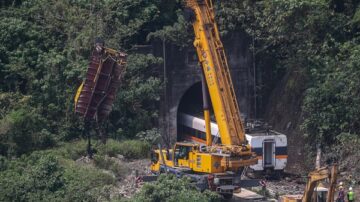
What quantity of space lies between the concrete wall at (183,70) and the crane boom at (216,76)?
9.83 meters

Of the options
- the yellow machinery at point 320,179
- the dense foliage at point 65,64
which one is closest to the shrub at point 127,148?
the dense foliage at point 65,64

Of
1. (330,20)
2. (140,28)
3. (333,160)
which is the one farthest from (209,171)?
(140,28)

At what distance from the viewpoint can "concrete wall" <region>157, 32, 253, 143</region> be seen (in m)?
41.7

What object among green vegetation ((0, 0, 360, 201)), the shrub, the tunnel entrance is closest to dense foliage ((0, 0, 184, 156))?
green vegetation ((0, 0, 360, 201))

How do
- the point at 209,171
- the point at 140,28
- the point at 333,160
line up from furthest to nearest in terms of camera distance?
the point at 140,28 → the point at 333,160 → the point at 209,171

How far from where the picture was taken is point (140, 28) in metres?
42.7

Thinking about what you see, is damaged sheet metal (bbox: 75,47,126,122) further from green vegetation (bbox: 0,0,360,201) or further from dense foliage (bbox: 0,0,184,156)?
dense foliage (bbox: 0,0,184,156)

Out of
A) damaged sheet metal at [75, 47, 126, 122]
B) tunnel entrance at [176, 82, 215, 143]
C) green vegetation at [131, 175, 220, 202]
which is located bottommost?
green vegetation at [131, 175, 220, 202]

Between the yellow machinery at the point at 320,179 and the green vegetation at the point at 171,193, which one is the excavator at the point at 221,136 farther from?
the yellow machinery at the point at 320,179

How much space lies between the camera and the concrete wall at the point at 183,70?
41.7 m

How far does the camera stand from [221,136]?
102 feet

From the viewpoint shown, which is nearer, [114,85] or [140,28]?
[114,85]

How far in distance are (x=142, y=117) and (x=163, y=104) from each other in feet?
5.15

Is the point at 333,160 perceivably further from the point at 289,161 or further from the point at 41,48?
the point at 41,48
